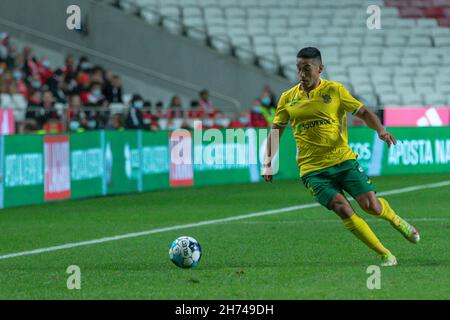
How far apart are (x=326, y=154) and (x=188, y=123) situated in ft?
47.3

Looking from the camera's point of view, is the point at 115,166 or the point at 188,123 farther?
the point at 188,123

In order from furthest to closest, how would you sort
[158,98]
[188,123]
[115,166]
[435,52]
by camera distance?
[435,52] → [158,98] → [188,123] → [115,166]

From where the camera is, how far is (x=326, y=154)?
11.7m

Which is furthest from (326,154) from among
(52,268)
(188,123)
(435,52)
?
(435,52)

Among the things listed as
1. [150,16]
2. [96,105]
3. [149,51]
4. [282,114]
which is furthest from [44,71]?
[282,114]

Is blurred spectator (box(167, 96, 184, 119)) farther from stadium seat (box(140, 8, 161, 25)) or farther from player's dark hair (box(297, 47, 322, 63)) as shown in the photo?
player's dark hair (box(297, 47, 322, 63))

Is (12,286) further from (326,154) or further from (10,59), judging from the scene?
(10,59)

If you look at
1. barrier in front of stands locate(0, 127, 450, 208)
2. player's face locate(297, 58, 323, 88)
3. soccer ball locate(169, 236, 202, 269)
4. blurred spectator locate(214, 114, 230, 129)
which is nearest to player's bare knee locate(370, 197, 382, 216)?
player's face locate(297, 58, 323, 88)

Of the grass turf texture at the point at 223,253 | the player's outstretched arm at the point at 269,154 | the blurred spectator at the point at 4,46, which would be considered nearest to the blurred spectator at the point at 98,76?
the blurred spectator at the point at 4,46

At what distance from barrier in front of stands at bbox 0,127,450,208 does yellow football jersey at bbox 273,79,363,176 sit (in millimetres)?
8206

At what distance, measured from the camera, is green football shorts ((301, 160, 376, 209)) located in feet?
38.1

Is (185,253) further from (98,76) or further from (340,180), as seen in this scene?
(98,76)

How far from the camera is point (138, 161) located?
22.7 metres

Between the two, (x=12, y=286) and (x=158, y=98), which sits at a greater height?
(x=158, y=98)
